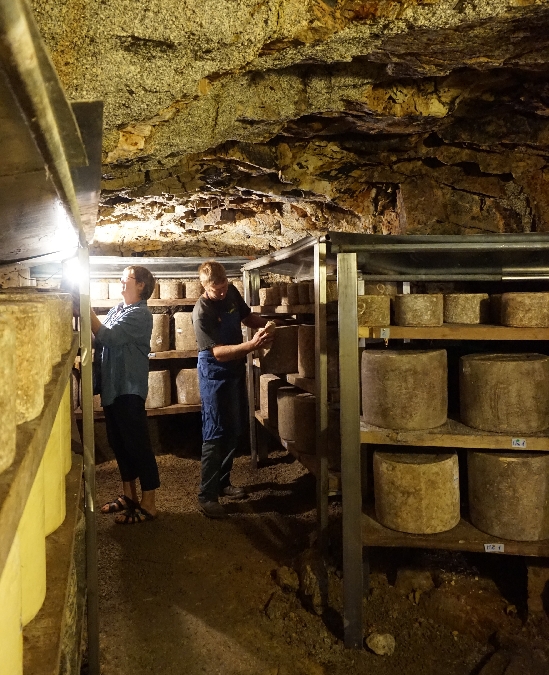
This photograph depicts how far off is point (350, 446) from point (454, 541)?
667mm

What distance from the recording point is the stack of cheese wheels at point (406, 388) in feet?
7.88

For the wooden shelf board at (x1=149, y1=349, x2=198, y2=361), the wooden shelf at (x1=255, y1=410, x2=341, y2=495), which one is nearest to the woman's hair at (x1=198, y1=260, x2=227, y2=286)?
the wooden shelf at (x1=255, y1=410, x2=341, y2=495)

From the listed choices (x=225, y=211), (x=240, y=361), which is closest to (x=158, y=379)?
(x=240, y=361)

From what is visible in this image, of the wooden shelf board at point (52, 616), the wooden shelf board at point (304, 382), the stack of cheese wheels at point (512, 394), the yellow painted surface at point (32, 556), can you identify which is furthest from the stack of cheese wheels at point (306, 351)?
the yellow painted surface at point (32, 556)

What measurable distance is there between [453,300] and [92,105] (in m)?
2.07

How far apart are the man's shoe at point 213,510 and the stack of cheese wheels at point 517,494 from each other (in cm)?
204

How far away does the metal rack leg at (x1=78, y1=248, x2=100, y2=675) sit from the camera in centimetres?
212

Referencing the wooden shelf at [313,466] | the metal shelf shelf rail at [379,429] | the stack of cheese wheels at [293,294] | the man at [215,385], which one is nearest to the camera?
the metal shelf shelf rail at [379,429]

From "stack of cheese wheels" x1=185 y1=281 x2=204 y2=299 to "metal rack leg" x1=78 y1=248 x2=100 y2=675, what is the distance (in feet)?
9.63

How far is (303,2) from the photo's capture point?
1.83 meters

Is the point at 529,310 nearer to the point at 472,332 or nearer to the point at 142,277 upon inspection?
the point at 472,332

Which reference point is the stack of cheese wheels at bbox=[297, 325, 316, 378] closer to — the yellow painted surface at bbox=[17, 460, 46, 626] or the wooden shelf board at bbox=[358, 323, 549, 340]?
the wooden shelf board at bbox=[358, 323, 549, 340]

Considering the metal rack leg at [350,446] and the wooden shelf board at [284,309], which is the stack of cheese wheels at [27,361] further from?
the wooden shelf board at [284,309]

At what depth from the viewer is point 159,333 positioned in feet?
16.4
